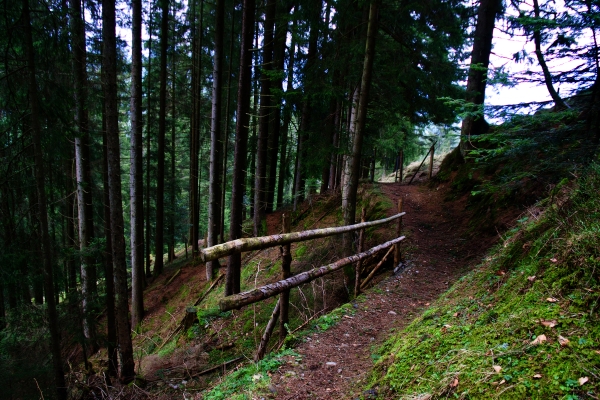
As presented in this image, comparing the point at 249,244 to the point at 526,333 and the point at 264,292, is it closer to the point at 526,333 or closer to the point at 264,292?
the point at 264,292

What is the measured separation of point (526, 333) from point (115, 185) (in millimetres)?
7067

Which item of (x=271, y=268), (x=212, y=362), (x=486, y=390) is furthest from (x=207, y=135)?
(x=486, y=390)

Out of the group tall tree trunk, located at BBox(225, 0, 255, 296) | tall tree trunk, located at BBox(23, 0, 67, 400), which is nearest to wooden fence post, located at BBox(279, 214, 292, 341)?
tall tree trunk, located at BBox(225, 0, 255, 296)

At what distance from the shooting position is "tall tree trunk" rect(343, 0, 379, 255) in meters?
6.57

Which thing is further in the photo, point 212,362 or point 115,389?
point 212,362

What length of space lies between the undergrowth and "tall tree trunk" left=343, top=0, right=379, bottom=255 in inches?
151

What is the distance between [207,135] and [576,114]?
2178cm

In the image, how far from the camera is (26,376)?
20.6ft

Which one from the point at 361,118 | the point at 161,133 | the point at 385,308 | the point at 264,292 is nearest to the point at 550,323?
the point at 264,292

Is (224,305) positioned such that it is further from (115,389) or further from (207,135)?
(207,135)

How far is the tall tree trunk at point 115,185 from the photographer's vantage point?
592 cm

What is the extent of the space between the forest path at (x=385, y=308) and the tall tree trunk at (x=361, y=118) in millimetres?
1676

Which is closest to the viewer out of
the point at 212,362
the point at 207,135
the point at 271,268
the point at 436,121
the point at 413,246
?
the point at 212,362

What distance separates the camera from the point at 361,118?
7094 mm
